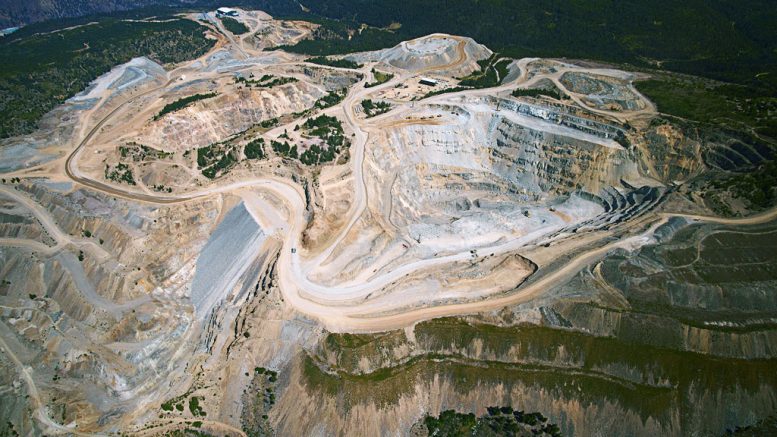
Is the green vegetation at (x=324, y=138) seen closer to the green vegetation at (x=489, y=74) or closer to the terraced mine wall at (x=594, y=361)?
the green vegetation at (x=489, y=74)

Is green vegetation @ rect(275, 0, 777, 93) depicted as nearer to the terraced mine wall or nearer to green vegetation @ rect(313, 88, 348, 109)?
green vegetation @ rect(313, 88, 348, 109)

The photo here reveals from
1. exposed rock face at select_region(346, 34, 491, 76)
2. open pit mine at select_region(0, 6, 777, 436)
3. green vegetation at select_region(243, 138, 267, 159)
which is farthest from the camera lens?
exposed rock face at select_region(346, 34, 491, 76)

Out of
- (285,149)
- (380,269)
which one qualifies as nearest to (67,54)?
(285,149)

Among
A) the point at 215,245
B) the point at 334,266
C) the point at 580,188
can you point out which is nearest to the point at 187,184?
the point at 215,245

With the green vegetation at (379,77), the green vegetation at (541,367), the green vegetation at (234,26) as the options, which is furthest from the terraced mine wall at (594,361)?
the green vegetation at (234,26)

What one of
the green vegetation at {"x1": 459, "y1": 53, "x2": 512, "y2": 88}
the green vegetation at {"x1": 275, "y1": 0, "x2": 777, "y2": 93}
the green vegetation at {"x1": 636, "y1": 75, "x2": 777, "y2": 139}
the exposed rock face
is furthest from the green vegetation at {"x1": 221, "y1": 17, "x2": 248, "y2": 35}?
the green vegetation at {"x1": 636, "y1": 75, "x2": 777, "y2": 139}

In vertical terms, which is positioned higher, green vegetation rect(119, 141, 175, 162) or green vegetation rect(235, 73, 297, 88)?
green vegetation rect(235, 73, 297, 88)

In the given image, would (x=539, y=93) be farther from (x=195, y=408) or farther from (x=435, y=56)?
(x=195, y=408)
